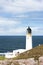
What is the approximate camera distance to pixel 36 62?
794 inches

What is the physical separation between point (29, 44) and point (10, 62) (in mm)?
32467

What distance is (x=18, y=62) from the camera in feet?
66.8

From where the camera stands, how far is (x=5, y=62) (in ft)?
66.2

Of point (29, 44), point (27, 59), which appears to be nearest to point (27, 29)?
point (29, 44)

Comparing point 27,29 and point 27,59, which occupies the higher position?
point 27,29

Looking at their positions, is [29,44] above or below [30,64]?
above

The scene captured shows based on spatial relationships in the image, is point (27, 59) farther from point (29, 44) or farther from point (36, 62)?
point (29, 44)

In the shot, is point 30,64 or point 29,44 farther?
point 29,44

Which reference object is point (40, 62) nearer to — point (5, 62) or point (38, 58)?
point (38, 58)

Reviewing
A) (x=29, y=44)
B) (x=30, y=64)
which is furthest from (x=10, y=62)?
(x=29, y=44)

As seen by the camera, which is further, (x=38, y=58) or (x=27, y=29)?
(x=27, y=29)

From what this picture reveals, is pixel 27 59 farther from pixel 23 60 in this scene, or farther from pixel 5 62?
pixel 5 62

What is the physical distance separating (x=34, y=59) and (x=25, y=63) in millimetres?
850

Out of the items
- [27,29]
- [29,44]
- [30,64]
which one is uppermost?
[27,29]
